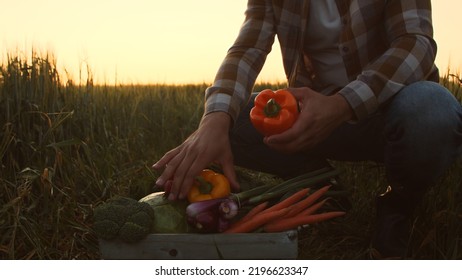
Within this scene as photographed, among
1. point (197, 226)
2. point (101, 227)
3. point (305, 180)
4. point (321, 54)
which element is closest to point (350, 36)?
point (321, 54)

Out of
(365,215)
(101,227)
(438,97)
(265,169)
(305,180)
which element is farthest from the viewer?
(265,169)

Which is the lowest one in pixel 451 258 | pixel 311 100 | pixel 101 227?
pixel 451 258

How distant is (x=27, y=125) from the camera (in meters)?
3.38

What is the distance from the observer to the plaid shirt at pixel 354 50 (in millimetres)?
2455

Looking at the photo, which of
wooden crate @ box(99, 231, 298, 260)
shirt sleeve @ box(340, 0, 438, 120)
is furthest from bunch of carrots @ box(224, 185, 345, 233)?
shirt sleeve @ box(340, 0, 438, 120)

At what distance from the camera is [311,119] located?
7.50 feet

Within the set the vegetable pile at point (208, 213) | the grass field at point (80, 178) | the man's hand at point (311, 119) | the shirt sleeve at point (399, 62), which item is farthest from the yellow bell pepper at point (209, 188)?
the shirt sleeve at point (399, 62)

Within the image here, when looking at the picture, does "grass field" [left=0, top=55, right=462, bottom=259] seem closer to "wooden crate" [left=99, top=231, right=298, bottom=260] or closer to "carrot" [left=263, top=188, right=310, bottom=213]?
"carrot" [left=263, top=188, right=310, bottom=213]

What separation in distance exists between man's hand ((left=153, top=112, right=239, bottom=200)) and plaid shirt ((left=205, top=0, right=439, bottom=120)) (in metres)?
0.23

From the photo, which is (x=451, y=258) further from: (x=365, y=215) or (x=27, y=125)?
(x=27, y=125)

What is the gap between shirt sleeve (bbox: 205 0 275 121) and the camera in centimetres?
266

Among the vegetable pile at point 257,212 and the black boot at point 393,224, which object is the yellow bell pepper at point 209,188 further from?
the black boot at point 393,224

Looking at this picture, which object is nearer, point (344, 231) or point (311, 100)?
point (311, 100)

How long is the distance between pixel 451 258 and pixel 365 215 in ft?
1.65
